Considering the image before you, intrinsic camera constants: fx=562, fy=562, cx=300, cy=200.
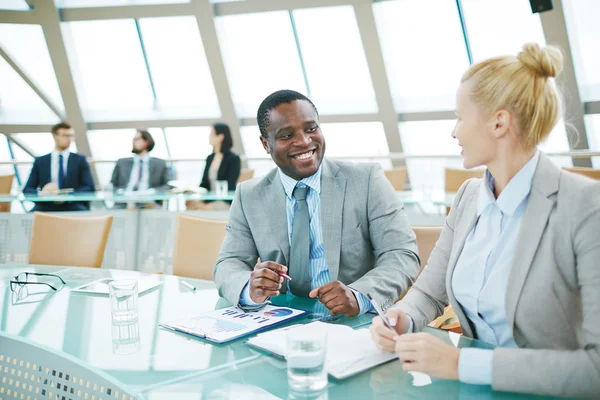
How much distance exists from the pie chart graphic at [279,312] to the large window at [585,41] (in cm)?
631

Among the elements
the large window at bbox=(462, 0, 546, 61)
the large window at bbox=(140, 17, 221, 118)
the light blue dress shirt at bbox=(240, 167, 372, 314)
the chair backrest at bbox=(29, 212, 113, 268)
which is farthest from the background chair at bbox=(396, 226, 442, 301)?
the large window at bbox=(140, 17, 221, 118)

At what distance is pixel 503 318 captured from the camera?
133cm

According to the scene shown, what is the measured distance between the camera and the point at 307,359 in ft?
3.59

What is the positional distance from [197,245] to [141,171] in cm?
353

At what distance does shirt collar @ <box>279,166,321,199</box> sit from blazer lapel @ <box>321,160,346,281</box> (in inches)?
0.7

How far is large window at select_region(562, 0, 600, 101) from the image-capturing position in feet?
22.0

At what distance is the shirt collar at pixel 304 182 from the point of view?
200cm

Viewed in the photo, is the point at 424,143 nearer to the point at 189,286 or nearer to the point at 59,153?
the point at 59,153

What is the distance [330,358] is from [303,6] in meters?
7.38

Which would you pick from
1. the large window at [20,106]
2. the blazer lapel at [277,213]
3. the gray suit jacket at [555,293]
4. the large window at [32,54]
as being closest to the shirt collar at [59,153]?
the blazer lapel at [277,213]

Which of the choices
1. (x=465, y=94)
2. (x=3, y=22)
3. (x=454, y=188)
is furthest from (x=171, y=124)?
A: (x=465, y=94)

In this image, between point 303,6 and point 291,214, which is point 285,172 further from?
point 303,6

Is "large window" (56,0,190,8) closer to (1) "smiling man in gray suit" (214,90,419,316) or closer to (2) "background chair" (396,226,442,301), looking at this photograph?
(1) "smiling man in gray suit" (214,90,419,316)

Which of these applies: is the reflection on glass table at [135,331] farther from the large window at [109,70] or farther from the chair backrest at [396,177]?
the large window at [109,70]
